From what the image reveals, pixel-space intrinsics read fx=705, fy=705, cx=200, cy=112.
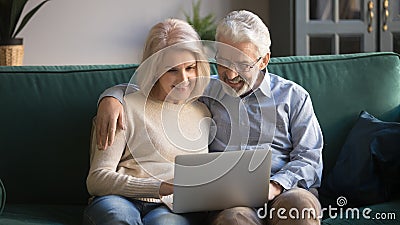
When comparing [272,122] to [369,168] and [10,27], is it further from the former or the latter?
[10,27]

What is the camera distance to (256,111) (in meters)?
2.15

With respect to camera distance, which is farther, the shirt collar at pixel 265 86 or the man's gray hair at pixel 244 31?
the shirt collar at pixel 265 86

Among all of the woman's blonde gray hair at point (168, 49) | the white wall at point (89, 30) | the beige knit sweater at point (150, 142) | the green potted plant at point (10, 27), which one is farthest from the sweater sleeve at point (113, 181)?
the white wall at point (89, 30)

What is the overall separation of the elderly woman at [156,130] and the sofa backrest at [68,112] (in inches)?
10.0

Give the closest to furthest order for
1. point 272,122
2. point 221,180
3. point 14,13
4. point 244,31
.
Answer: point 221,180 < point 244,31 < point 272,122 < point 14,13

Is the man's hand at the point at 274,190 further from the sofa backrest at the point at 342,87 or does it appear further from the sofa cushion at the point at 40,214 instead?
the sofa cushion at the point at 40,214

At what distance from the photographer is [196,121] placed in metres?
2.07

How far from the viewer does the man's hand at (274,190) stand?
1928mm

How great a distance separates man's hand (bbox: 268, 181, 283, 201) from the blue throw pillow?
312 millimetres

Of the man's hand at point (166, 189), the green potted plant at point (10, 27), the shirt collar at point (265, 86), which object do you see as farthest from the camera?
the green potted plant at point (10, 27)

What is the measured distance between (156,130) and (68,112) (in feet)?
1.28

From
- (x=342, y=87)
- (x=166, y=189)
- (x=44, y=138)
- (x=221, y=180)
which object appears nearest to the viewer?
(x=221, y=180)

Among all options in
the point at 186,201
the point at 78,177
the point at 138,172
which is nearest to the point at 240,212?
the point at 186,201

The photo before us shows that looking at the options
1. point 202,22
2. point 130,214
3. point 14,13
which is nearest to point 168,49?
point 130,214
